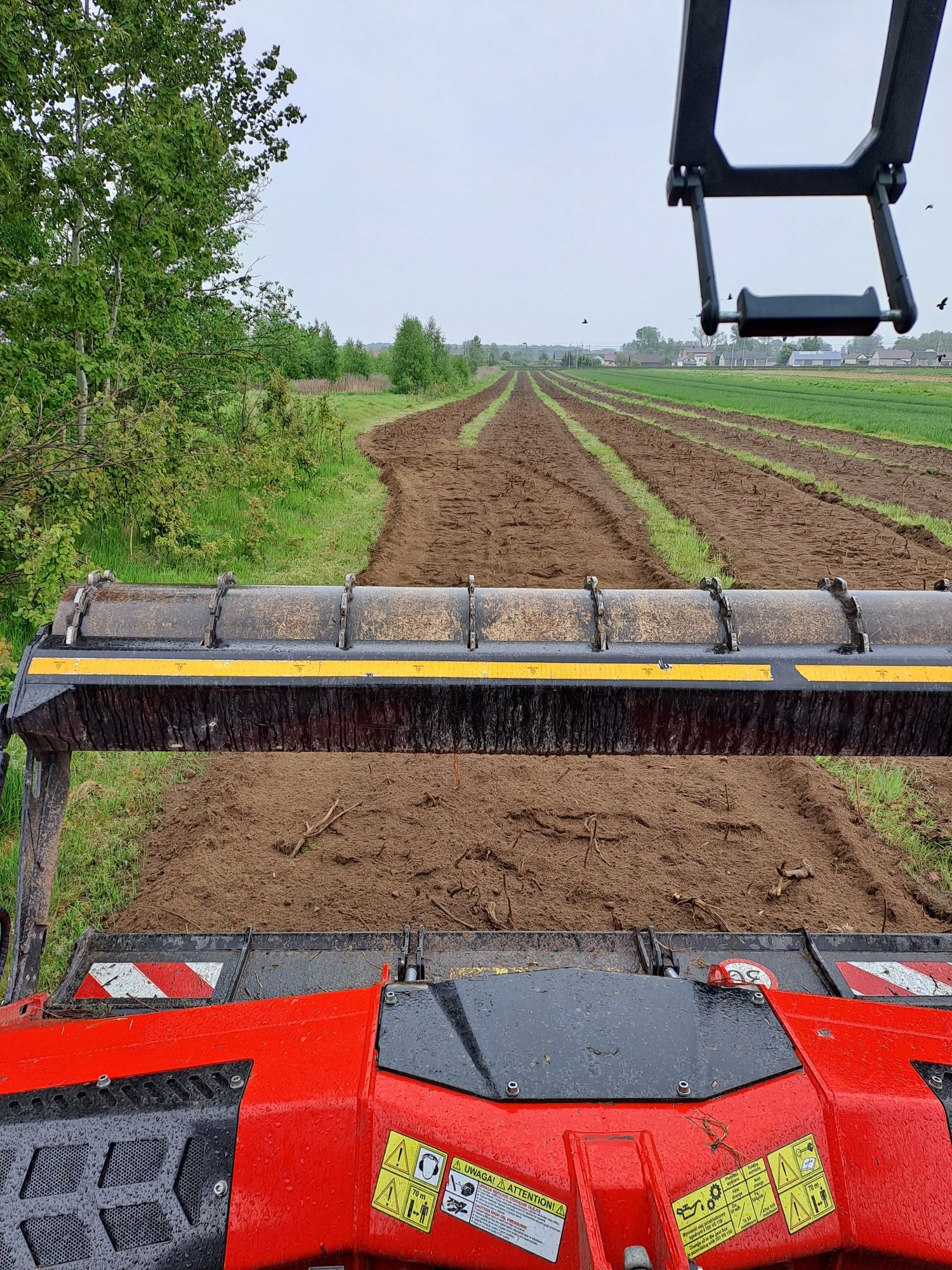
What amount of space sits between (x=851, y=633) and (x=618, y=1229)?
68.6 inches

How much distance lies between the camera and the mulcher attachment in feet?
7.27

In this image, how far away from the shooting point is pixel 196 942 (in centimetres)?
257

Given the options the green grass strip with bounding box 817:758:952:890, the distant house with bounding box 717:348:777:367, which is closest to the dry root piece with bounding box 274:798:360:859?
the green grass strip with bounding box 817:758:952:890

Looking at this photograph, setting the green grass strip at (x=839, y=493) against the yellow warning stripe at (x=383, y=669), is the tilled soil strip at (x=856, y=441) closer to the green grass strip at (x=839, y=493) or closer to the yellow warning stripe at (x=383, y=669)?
the green grass strip at (x=839, y=493)

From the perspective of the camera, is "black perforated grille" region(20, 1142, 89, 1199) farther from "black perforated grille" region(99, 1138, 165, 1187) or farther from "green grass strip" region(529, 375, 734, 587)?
"green grass strip" region(529, 375, 734, 587)

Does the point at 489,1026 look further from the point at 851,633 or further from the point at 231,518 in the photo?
the point at 231,518

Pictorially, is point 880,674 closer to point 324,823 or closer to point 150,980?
point 150,980

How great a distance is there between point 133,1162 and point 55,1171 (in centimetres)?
13

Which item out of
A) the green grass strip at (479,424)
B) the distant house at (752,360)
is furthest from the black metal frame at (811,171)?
the distant house at (752,360)

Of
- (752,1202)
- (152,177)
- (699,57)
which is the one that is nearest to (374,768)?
(752,1202)

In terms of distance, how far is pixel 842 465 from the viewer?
673 inches

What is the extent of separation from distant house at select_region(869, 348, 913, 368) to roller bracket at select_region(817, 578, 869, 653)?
277ft

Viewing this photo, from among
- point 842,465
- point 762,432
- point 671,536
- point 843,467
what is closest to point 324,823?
point 671,536

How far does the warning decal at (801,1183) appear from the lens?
1297 mm
